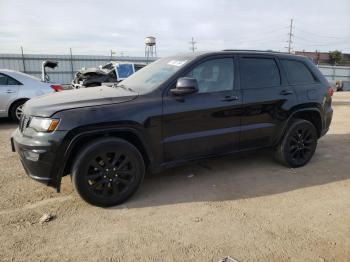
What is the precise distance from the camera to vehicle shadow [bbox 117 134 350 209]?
4016mm

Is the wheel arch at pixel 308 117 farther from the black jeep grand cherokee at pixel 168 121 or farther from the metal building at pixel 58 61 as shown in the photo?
the metal building at pixel 58 61

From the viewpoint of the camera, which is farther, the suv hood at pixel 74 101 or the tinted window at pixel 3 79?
the tinted window at pixel 3 79

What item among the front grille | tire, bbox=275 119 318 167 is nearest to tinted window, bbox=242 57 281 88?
tire, bbox=275 119 318 167

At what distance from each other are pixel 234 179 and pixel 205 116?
1121mm

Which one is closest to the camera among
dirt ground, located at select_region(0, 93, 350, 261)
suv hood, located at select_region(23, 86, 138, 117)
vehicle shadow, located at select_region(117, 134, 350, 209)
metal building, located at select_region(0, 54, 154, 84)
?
dirt ground, located at select_region(0, 93, 350, 261)

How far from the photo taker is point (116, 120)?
3557 mm

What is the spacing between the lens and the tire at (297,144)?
16.2ft

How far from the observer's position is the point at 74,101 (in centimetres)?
358

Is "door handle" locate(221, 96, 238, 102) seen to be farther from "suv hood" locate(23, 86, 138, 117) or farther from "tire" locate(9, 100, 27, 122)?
"tire" locate(9, 100, 27, 122)

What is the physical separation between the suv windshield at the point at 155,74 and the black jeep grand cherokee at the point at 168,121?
2 centimetres

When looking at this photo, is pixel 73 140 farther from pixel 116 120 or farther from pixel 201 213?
pixel 201 213

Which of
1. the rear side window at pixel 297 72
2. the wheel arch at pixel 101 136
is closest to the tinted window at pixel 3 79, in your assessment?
the wheel arch at pixel 101 136

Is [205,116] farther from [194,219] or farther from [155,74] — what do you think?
[194,219]

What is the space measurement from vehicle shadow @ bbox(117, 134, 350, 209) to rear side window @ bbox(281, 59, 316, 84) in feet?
4.19
